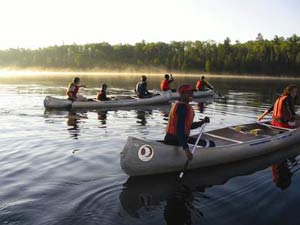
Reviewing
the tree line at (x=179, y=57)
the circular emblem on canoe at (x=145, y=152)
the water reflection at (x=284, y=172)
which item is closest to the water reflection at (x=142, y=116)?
the water reflection at (x=284, y=172)

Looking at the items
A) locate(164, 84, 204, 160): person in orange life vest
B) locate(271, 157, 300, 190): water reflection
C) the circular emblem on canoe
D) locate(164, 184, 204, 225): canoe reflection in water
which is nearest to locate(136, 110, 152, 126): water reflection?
locate(271, 157, 300, 190): water reflection

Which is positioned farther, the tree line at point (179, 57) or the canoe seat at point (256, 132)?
the tree line at point (179, 57)

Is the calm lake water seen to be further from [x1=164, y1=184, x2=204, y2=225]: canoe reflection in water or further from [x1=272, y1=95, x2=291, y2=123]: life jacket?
[x1=272, y1=95, x2=291, y2=123]: life jacket

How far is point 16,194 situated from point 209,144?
4.90 m

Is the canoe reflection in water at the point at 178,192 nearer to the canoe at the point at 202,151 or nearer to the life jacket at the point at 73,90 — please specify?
the canoe at the point at 202,151

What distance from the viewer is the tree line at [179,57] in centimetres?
11488

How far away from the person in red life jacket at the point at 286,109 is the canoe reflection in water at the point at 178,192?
8.18ft

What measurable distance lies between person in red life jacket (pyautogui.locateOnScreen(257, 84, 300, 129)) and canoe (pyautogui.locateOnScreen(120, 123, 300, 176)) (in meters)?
0.29

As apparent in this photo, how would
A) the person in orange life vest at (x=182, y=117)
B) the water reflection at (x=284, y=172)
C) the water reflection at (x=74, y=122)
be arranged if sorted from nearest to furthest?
the person in orange life vest at (x=182, y=117) → the water reflection at (x=284, y=172) → the water reflection at (x=74, y=122)

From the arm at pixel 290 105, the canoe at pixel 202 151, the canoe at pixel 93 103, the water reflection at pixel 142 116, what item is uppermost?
the arm at pixel 290 105

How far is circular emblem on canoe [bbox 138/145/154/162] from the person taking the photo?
9.11m

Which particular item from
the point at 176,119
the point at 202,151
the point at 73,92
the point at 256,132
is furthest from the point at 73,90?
the point at 176,119

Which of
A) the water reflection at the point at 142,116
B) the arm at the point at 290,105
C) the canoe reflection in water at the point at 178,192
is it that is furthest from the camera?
the water reflection at the point at 142,116

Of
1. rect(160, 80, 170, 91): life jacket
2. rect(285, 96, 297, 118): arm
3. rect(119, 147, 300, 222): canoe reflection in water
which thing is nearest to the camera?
rect(119, 147, 300, 222): canoe reflection in water
